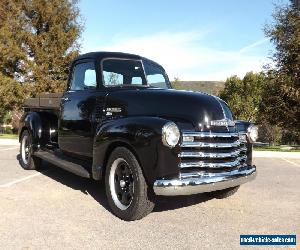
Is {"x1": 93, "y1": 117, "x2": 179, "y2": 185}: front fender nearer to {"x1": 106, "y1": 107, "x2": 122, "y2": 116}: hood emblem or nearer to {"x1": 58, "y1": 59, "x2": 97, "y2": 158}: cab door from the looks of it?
{"x1": 106, "y1": 107, "x2": 122, "y2": 116}: hood emblem

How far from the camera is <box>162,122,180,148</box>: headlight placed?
4504 millimetres

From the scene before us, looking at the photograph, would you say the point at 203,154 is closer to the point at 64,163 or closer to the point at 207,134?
the point at 207,134

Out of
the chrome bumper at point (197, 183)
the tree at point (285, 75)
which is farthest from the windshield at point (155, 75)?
the tree at point (285, 75)

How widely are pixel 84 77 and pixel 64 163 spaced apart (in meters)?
1.39

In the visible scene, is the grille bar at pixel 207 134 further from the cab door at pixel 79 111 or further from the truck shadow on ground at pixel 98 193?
the cab door at pixel 79 111

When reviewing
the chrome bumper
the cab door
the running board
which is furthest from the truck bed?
the chrome bumper

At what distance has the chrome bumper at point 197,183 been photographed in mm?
4453

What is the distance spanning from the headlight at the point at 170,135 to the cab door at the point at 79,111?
1.69 m

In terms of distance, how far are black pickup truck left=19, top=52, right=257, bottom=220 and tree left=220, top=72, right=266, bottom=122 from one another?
45.5 meters

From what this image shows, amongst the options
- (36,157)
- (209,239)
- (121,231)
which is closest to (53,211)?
(121,231)

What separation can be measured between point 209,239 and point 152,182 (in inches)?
34.7

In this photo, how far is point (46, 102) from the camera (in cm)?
774

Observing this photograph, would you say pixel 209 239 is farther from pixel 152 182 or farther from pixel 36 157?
pixel 36 157

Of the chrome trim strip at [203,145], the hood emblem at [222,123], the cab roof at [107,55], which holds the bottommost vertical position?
the chrome trim strip at [203,145]
